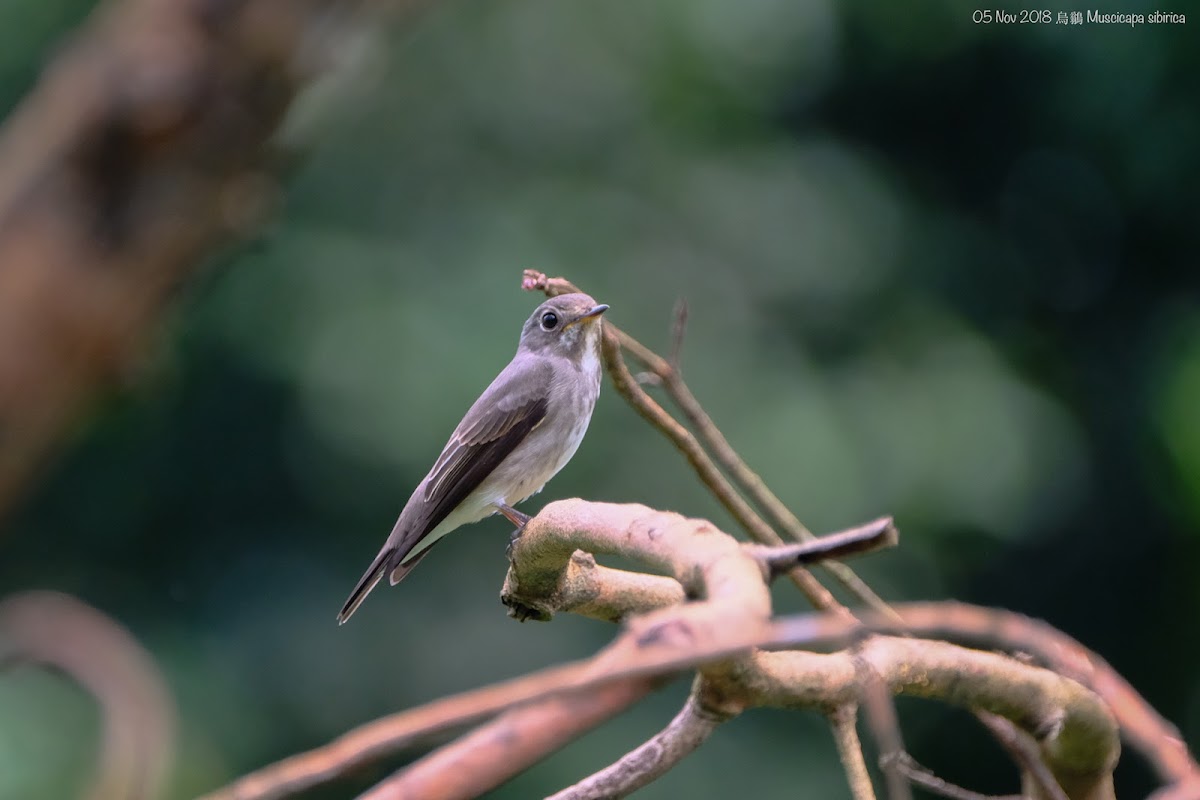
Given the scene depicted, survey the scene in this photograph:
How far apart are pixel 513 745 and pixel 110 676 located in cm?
31

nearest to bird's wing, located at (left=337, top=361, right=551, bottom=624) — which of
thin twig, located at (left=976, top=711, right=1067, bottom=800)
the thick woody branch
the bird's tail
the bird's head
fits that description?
the bird's tail

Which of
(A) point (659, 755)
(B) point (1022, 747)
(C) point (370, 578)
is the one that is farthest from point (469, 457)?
(A) point (659, 755)

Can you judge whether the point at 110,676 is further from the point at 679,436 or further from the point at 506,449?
the point at 506,449

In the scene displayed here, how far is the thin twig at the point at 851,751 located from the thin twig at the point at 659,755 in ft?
0.70

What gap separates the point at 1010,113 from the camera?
34.2ft

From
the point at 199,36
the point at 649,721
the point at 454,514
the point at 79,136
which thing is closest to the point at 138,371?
the point at 79,136

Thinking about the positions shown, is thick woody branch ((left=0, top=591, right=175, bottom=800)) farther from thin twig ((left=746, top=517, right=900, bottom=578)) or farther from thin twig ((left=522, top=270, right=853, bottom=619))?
thin twig ((left=522, top=270, right=853, bottom=619))

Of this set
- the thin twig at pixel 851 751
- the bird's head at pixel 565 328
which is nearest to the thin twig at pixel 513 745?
the thin twig at pixel 851 751

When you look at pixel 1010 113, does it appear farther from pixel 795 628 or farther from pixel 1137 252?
pixel 795 628

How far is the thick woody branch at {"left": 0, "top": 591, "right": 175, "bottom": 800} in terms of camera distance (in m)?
1.01

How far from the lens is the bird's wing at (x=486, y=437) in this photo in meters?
4.71

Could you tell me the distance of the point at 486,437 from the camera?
491 cm

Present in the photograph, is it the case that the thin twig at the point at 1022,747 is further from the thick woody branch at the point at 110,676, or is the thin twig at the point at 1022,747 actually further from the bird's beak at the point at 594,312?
the bird's beak at the point at 594,312

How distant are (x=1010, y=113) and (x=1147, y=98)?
1.01 metres
